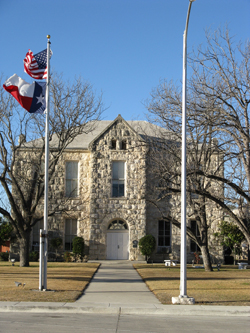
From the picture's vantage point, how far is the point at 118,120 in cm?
3109

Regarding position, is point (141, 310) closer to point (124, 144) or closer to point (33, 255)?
point (33, 255)

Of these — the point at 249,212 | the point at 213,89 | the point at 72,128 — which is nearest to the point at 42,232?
the point at 213,89

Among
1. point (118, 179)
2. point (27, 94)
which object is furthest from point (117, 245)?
point (27, 94)

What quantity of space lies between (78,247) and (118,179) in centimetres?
571

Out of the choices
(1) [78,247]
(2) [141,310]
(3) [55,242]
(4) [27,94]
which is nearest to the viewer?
(2) [141,310]

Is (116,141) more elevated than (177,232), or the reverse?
(116,141)

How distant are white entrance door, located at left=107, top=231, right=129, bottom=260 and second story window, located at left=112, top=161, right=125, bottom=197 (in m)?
2.93

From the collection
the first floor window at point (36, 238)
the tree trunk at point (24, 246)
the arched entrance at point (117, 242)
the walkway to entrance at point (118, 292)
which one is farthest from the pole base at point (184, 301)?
the first floor window at point (36, 238)

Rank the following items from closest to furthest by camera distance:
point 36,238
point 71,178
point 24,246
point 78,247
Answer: point 24,246 < point 78,247 < point 36,238 < point 71,178

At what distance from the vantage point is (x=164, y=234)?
103 feet

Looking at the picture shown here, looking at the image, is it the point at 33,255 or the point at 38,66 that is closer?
the point at 38,66

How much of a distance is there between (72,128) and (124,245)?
10041 millimetres

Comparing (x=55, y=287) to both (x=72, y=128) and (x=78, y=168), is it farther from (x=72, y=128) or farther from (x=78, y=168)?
(x=78, y=168)

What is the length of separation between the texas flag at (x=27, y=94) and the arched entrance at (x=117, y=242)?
17.1m
